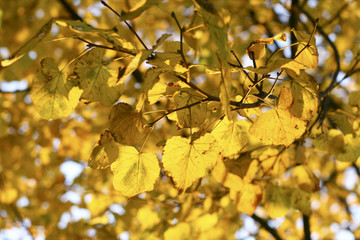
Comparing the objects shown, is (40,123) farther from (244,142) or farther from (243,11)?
(244,142)

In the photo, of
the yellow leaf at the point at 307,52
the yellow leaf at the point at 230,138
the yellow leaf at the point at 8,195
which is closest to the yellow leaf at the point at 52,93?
the yellow leaf at the point at 230,138

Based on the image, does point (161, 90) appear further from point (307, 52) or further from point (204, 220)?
point (204, 220)

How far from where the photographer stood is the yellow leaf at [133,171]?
0.59 meters

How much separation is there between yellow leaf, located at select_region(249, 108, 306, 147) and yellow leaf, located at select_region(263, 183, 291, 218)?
1.40 ft

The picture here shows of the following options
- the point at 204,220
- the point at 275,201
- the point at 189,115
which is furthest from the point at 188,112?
the point at 204,220

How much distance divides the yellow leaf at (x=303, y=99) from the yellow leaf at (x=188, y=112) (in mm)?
165

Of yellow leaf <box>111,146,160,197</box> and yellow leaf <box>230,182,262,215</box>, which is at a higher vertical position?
yellow leaf <box>111,146,160,197</box>

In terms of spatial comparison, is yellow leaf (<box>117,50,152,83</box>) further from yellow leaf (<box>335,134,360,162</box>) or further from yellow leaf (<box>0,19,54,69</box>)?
yellow leaf (<box>335,134,360,162</box>)

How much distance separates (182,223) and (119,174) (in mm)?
584

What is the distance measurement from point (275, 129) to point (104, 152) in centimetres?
32

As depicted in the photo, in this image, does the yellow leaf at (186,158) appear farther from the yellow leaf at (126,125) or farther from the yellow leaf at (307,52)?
the yellow leaf at (307,52)

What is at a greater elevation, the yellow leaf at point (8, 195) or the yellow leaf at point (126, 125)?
the yellow leaf at point (8, 195)

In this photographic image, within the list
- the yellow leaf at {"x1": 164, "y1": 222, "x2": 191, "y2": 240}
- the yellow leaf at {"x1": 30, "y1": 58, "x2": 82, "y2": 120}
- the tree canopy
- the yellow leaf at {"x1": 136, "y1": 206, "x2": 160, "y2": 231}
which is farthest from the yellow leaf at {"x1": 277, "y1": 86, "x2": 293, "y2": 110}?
the yellow leaf at {"x1": 136, "y1": 206, "x2": 160, "y2": 231}

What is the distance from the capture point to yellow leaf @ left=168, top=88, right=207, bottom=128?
1.93ft
